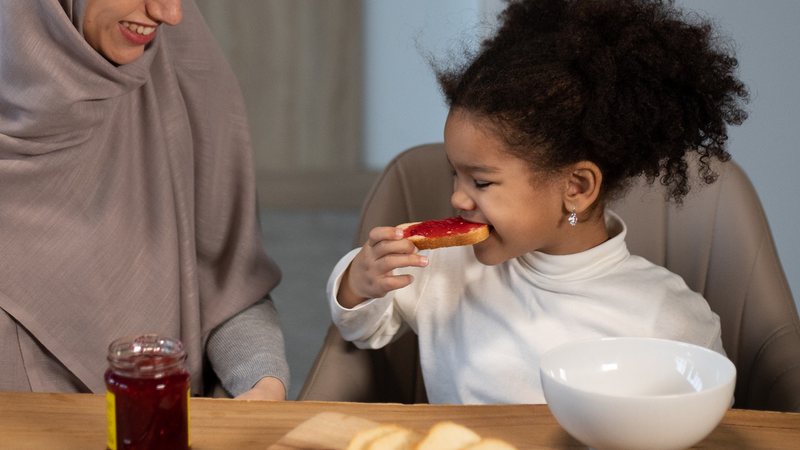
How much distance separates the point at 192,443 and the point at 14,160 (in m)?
0.72

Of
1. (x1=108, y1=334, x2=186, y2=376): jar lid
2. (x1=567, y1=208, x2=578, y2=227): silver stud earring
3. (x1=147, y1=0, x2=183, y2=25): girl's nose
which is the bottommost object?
(x1=567, y1=208, x2=578, y2=227): silver stud earring

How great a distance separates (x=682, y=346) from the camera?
1.15m

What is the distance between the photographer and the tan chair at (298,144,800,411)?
→ 5.55ft

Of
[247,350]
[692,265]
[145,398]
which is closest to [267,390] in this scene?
[247,350]

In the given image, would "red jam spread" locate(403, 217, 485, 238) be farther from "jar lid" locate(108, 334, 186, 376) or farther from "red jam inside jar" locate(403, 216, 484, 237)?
"jar lid" locate(108, 334, 186, 376)

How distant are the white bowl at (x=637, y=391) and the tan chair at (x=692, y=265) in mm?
537

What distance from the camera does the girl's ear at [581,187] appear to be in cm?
155

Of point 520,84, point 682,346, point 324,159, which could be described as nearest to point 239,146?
point 520,84

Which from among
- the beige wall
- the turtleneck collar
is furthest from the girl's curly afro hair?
the beige wall

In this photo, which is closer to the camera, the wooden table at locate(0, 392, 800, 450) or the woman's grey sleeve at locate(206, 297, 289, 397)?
the wooden table at locate(0, 392, 800, 450)

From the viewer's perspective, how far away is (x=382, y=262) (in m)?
1.53

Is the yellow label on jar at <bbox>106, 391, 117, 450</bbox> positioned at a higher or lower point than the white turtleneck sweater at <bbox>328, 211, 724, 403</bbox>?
higher

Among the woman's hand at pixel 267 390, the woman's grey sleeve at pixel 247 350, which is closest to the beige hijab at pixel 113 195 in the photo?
the woman's grey sleeve at pixel 247 350

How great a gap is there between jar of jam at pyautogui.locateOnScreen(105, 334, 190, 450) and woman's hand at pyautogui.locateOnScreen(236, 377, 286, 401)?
0.56m
